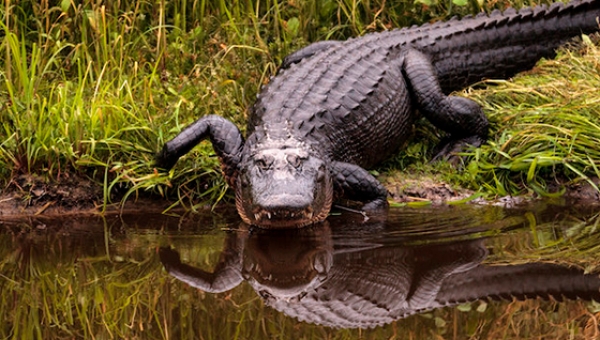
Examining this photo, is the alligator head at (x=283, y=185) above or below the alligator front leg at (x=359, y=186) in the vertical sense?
above

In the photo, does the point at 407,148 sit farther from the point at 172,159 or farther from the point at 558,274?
the point at 558,274

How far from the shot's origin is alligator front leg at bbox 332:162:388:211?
217 inches

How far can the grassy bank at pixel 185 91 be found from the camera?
5.73m

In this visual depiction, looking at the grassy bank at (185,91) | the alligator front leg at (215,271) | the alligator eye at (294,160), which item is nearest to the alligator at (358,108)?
the alligator eye at (294,160)

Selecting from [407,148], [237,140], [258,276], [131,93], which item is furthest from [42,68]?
[258,276]

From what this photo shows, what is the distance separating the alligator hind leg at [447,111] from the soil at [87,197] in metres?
0.53

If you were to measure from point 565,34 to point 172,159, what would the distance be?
3152 millimetres

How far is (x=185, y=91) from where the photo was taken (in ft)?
21.7

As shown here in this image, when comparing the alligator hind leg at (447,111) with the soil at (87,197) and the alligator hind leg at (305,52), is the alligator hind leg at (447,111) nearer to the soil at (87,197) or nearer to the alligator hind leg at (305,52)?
the soil at (87,197)

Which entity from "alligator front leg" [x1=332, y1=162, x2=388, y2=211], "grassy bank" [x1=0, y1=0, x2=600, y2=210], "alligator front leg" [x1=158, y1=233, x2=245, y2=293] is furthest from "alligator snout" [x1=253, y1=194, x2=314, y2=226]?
"grassy bank" [x1=0, y1=0, x2=600, y2=210]

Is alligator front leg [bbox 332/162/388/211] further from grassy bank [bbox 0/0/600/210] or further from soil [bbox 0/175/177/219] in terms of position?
soil [bbox 0/175/177/219]

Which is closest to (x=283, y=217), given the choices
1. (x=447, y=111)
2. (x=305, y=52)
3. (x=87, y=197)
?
(x=87, y=197)

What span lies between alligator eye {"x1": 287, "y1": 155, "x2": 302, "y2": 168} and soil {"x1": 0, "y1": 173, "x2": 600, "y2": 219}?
32.5 inches

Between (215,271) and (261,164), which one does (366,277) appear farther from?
(261,164)
